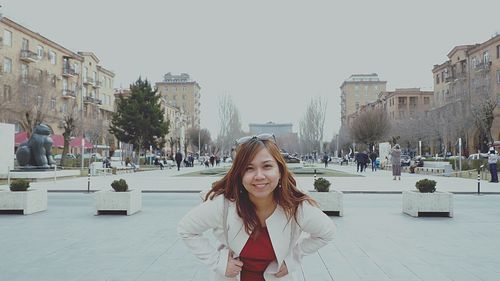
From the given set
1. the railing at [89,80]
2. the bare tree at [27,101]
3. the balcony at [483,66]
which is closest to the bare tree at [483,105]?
the balcony at [483,66]

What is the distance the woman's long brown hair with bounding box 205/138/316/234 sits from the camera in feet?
8.96

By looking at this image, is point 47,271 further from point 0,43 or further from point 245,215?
point 0,43

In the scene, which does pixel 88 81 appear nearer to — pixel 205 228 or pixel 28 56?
pixel 28 56

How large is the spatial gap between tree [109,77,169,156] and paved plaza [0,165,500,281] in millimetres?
40967

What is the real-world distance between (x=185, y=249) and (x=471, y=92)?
174 feet

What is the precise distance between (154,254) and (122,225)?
3.20 meters

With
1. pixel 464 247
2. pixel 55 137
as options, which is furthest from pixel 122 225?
pixel 55 137

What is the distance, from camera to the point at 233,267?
268 centimetres

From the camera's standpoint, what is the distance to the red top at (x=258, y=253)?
106 inches

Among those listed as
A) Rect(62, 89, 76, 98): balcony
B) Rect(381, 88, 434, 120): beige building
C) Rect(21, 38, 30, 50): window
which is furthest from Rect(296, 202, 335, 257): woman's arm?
Rect(381, 88, 434, 120): beige building

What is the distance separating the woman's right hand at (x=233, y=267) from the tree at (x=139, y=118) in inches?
2011

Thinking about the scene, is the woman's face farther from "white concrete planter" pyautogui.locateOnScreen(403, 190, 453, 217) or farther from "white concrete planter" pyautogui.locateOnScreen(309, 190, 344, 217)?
"white concrete planter" pyautogui.locateOnScreen(403, 190, 453, 217)

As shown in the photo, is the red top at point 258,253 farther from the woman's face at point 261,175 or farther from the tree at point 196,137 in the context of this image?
the tree at point 196,137

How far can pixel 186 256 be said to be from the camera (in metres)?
6.92
